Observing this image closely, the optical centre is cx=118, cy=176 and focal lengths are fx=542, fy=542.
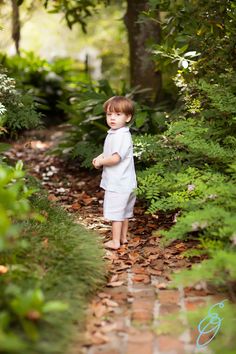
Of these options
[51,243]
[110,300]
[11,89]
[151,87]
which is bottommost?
[110,300]

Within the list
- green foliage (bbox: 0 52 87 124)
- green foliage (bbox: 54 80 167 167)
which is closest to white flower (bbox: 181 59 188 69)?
green foliage (bbox: 54 80 167 167)

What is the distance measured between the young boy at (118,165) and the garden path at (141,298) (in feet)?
1.10

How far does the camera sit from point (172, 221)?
558 cm

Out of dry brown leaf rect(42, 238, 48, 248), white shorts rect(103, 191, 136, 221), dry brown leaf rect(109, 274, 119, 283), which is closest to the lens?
dry brown leaf rect(42, 238, 48, 248)

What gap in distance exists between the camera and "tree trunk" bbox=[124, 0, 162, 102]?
7.91 meters

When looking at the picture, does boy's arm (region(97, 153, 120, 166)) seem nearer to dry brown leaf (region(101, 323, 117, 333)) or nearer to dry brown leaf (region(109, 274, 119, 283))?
dry brown leaf (region(109, 274, 119, 283))

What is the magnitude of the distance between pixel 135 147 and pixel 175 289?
194 cm

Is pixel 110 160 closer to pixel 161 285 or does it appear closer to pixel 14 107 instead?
pixel 161 285

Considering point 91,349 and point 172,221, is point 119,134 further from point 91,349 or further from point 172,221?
point 91,349

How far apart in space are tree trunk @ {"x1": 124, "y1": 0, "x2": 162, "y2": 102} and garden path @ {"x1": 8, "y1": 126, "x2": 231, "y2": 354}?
2.58 m

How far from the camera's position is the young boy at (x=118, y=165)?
4.75 m

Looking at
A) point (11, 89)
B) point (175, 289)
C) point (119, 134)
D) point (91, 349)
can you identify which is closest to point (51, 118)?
point (11, 89)

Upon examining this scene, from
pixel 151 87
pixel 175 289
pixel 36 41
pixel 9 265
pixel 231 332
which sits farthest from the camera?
pixel 36 41

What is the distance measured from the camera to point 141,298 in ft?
13.2
